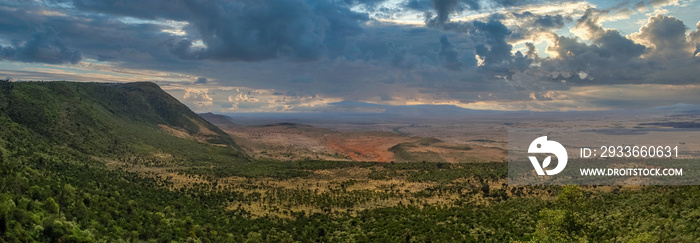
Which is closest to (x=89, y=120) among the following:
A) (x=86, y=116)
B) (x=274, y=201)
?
(x=86, y=116)

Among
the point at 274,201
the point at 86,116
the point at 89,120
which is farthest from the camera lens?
the point at 86,116

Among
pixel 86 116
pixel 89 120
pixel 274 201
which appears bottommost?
pixel 274 201

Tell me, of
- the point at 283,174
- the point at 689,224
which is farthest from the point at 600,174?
the point at 283,174

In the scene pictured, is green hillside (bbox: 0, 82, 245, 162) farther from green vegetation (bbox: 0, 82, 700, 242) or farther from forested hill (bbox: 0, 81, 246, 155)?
green vegetation (bbox: 0, 82, 700, 242)

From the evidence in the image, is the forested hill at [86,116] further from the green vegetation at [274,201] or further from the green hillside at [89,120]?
the green vegetation at [274,201]

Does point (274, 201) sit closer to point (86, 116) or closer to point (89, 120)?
point (89, 120)

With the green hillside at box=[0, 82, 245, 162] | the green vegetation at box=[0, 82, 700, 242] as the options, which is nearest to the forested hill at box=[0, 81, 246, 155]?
the green hillside at box=[0, 82, 245, 162]
